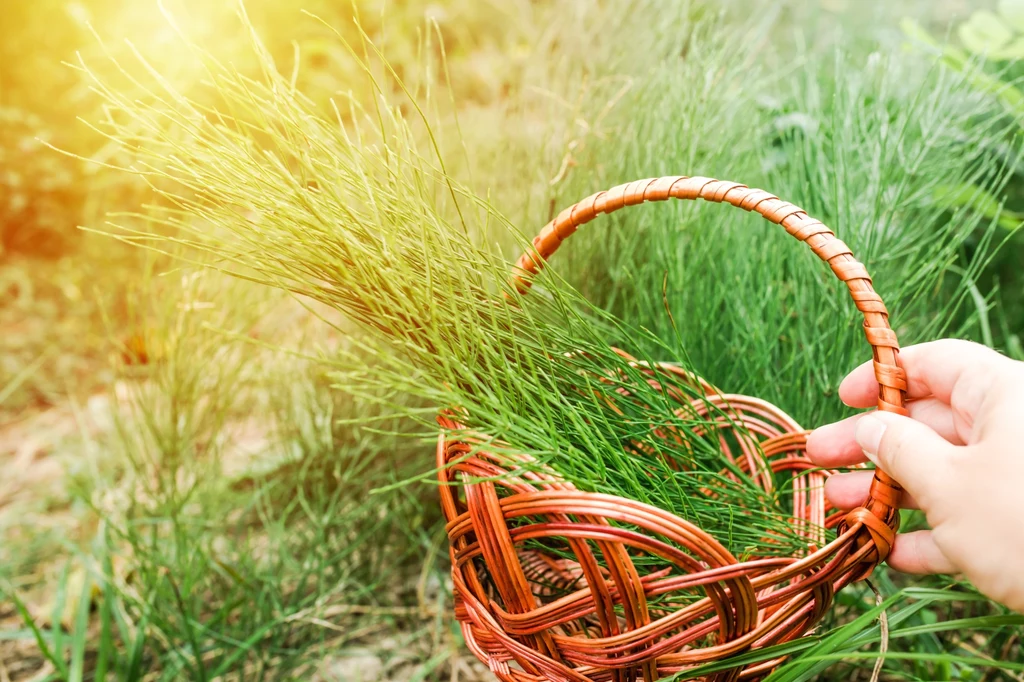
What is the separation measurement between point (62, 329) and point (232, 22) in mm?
916

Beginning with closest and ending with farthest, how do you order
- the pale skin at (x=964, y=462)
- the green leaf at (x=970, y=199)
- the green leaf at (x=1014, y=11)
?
the pale skin at (x=964, y=462)
the green leaf at (x=970, y=199)
the green leaf at (x=1014, y=11)

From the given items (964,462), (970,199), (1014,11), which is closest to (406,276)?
(964,462)

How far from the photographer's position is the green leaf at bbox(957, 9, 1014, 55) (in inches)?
32.3

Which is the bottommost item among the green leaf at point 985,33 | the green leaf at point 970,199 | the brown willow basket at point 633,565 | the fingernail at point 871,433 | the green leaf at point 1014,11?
the brown willow basket at point 633,565

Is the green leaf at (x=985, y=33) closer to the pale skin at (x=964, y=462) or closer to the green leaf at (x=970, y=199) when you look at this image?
the green leaf at (x=970, y=199)

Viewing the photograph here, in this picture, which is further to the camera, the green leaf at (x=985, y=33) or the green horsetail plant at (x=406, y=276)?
the green leaf at (x=985, y=33)

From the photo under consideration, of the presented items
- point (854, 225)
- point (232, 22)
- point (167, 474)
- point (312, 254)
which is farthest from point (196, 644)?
point (232, 22)

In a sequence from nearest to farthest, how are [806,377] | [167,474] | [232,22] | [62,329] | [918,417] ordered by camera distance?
[918,417] → [806,377] → [167,474] → [62,329] → [232,22]

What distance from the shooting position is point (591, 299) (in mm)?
833

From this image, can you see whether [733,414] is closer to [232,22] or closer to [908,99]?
[908,99]

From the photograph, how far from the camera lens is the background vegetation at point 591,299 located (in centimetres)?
72

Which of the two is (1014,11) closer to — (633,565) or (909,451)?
(909,451)

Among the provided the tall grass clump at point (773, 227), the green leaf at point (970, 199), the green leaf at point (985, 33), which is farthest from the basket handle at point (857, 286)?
the green leaf at point (985, 33)

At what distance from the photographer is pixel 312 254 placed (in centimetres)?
46
